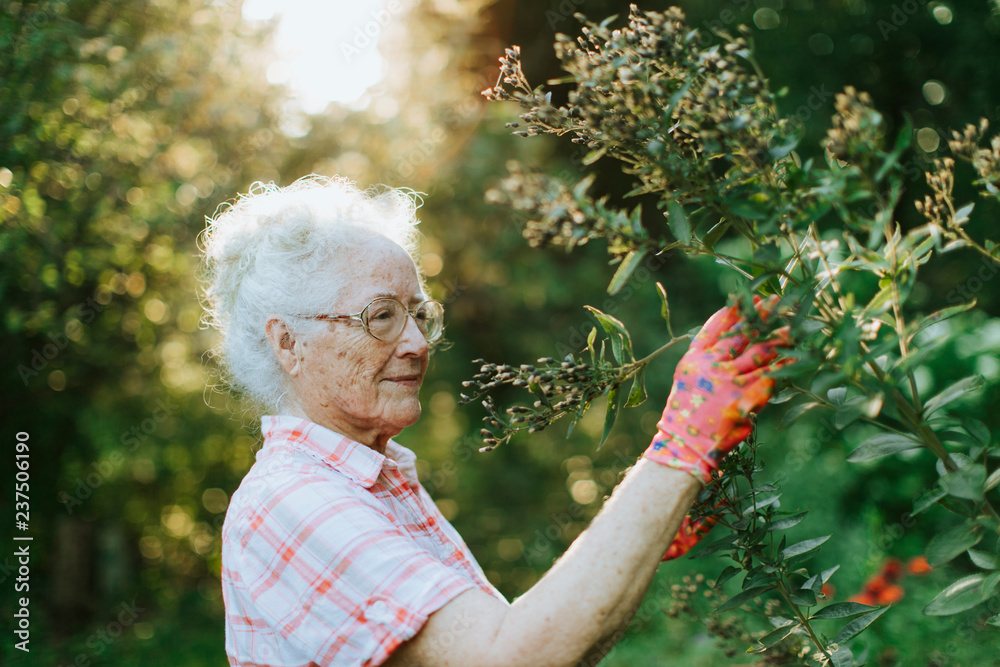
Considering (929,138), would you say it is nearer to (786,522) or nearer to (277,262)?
(786,522)

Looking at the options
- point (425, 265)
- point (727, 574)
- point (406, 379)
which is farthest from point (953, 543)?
point (425, 265)

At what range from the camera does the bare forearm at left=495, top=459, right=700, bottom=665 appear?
1131 millimetres

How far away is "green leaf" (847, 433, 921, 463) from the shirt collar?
984 mm

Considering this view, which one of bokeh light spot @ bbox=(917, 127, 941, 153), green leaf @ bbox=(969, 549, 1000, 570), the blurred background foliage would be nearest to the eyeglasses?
green leaf @ bbox=(969, 549, 1000, 570)

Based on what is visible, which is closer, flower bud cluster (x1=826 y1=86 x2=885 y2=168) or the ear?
flower bud cluster (x1=826 y1=86 x2=885 y2=168)

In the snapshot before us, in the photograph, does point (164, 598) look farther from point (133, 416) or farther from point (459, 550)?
point (459, 550)

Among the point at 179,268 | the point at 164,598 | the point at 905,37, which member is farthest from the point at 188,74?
the point at 905,37

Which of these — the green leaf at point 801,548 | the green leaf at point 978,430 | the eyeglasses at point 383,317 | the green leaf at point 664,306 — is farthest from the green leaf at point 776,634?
the eyeglasses at point 383,317

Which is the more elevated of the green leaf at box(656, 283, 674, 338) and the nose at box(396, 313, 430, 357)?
the green leaf at box(656, 283, 674, 338)

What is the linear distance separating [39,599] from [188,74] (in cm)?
460

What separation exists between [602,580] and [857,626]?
18.8 inches

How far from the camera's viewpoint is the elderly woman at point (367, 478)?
1.14 m

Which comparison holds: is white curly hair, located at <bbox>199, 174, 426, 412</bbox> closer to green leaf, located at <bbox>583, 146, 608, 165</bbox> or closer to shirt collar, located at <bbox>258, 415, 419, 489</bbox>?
shirt collar, located at <bbox>258, 415, 419, 489</bbox>

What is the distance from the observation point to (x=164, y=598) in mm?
6535
